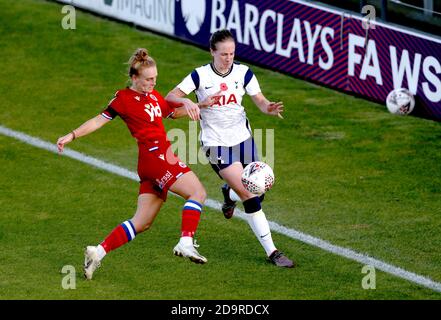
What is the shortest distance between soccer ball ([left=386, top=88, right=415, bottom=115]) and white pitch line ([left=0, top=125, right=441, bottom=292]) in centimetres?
399

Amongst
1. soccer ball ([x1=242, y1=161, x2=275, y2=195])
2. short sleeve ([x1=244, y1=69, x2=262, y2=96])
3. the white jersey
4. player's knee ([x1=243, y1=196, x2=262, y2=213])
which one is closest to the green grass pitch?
player's knee ([x1=243, y1=196, x2=262, y2=213])

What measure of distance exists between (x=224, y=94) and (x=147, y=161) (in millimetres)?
1136

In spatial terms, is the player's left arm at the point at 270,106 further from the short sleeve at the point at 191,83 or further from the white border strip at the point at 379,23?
the white border strip at the point at 379,23

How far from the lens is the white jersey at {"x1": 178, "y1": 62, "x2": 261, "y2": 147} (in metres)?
10.4

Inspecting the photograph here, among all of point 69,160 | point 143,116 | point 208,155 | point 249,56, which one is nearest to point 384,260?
point 208,155

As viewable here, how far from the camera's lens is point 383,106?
52.1 ft

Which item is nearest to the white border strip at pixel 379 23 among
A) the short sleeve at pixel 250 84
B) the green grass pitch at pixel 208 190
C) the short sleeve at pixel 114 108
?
the green grass pitch at pixel 208 190

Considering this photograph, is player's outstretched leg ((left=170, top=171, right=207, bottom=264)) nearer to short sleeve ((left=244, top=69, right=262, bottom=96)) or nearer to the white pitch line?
short sleeve ((left=244, top=69, right=262, bottom=96))

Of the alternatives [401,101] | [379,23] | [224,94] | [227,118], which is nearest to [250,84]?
[224,94]

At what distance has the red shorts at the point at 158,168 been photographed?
9.63m

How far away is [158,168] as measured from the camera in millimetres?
9633

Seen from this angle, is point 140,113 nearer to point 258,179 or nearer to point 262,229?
point 258,179
